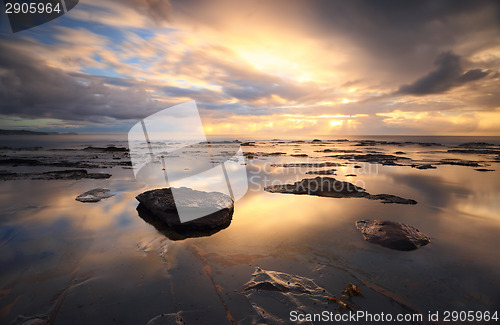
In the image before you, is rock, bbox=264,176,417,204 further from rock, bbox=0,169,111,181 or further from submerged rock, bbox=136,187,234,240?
rock, bbox=0,169,111,181

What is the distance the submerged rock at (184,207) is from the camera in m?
6.36

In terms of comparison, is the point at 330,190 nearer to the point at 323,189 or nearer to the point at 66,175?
the point at 323,189

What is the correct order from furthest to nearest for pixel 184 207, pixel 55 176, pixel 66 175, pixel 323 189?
pixel 66 175 → pixel 55 176 → pixel 323 189 → pixel 184 207

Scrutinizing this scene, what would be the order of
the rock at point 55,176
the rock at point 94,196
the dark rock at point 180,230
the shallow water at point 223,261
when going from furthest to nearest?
the rock at point 55,176, the rock at point 94,196, the dark rock at point 180,230, the shallow water at point 223,261

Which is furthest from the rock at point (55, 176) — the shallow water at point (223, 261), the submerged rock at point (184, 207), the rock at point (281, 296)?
the rock at point (281, 296)

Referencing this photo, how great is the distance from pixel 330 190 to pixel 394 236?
5.11 metres

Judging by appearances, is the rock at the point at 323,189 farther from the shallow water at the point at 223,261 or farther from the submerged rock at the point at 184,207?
the submerged rock at the point at 184,207

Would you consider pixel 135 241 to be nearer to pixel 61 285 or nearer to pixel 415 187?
pixel 61 285

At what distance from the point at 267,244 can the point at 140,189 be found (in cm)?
884

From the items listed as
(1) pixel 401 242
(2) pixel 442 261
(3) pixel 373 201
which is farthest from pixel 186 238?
(3) pixel 373 201

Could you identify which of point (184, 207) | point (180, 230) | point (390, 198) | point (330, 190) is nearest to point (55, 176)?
point (184, 207)

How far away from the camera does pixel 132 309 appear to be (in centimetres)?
332

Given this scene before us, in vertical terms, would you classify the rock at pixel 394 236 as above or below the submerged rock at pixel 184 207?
below

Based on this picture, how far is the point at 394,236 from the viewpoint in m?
5.55
